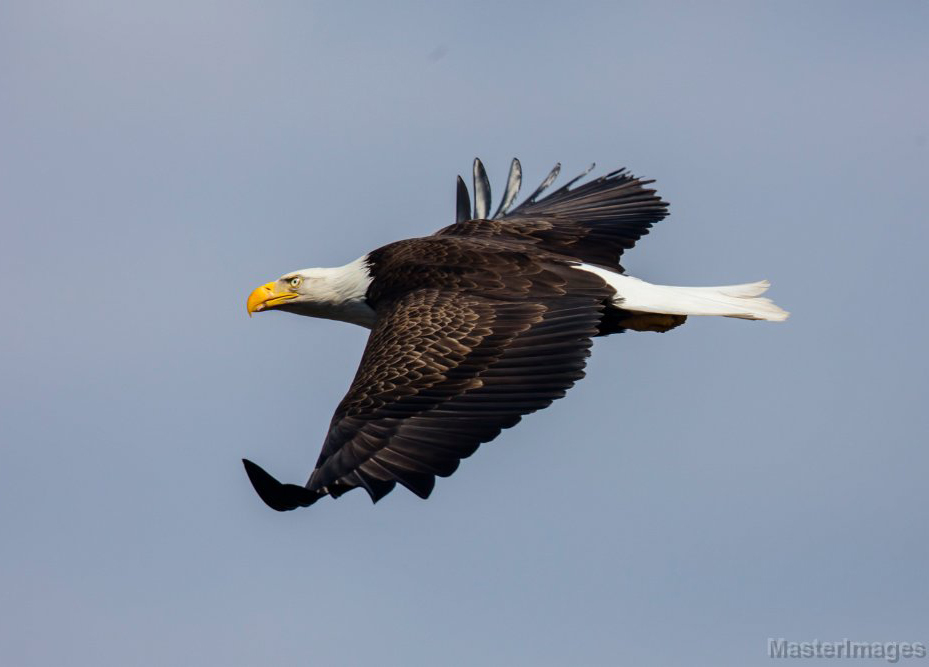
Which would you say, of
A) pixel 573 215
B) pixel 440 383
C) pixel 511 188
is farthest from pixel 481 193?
pixel 440 383

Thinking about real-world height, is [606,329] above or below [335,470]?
above

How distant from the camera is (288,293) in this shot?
13.4m

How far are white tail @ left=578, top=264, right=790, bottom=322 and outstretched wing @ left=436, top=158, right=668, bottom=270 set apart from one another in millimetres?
784

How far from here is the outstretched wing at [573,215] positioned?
43.0ft

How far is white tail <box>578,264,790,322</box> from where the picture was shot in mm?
11953

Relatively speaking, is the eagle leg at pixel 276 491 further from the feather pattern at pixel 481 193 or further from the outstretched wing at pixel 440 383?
the feather pattern at pixel 481 193

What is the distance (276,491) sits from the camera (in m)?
9.69

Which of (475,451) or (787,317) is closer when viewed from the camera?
(475,451)

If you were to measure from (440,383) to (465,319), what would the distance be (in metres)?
0.63

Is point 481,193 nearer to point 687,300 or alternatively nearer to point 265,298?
point 265,298

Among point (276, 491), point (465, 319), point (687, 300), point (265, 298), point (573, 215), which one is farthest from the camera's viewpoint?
point (573, 215)

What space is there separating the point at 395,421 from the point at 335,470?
0.56 meters

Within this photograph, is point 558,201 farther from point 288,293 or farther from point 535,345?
point 535,345

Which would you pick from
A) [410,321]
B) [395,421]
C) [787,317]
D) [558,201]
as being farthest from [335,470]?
[558,201]
